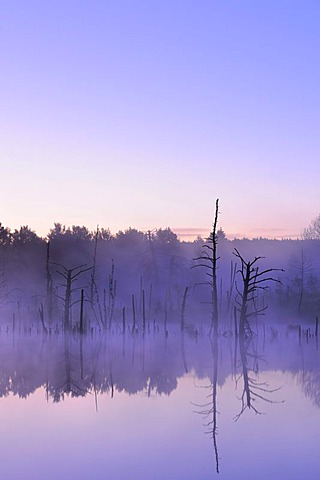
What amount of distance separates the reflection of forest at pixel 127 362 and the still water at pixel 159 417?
0.20 ft

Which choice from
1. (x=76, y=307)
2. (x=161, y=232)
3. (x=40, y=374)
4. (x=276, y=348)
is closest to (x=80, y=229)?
(x=161, y=232)

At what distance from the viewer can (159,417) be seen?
14.3 meters

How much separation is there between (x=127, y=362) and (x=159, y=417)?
12509 millimetres

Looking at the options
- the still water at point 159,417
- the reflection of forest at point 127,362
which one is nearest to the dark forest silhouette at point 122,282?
the reflection of forest at point 127,362

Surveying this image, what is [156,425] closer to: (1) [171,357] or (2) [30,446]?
(2) [30,446]

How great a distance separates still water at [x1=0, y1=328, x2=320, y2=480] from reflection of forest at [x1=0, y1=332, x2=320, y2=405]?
62 mm

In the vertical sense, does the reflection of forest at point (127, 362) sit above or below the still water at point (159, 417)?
below

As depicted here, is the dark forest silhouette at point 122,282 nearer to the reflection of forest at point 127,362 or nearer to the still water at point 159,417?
the reflection of forest at point 127,362

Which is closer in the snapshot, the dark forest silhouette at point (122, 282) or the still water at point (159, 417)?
the still water at point (159, 417)

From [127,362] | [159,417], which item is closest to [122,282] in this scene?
[127,362]

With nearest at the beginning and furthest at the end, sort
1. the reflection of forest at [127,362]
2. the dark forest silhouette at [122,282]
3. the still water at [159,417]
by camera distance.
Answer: the still water at [159,417]
the reflection of forest at [127,362]
the dark forest silhouette at [122,282]

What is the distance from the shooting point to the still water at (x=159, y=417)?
10.1 m

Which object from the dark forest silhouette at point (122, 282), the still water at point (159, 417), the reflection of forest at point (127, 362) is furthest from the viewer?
the dark forest silhouette at point (122, 282)

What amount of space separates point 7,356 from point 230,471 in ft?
67.4
